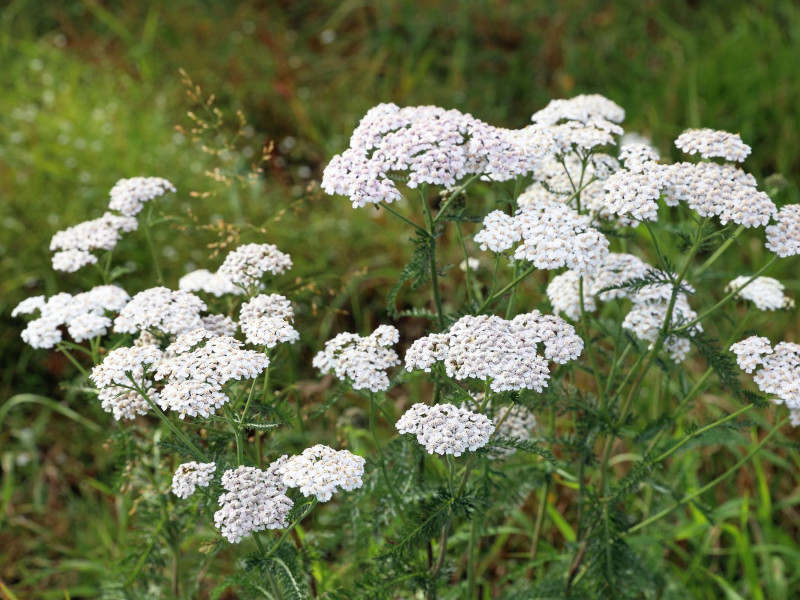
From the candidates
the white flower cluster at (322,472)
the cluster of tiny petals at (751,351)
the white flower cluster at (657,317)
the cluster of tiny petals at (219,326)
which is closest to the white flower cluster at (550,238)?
the white flower cluster at (657,317)

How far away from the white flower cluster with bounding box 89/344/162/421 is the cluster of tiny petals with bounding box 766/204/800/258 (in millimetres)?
1750

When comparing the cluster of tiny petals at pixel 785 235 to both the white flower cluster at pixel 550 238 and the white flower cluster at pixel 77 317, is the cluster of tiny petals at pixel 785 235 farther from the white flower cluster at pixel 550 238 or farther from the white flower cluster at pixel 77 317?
the white flower cluster at pixel 77 317

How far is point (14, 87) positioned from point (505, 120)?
4115mm

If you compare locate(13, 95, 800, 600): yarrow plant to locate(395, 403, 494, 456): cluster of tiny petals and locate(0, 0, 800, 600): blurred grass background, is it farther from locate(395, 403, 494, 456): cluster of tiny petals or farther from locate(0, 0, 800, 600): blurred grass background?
locate(0, 0, 800, 600): blurred grass background

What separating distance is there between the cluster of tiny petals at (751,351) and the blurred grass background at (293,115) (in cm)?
150

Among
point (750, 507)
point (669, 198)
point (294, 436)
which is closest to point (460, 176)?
point (669, 198)

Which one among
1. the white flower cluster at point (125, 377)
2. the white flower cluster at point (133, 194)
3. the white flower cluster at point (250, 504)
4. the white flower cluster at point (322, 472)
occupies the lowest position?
the white flower cluster at point (250, 504)

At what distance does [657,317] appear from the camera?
2715mm

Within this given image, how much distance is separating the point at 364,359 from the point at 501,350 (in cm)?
41

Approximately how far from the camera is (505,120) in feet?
23.2

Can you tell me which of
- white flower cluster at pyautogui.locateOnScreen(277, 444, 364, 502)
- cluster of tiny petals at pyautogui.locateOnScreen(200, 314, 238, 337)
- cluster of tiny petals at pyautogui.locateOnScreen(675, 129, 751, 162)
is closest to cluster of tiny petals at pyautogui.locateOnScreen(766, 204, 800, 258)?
cluster of tiny petals at pyautogui.locateOnScreen(675, 129, 751, 162)

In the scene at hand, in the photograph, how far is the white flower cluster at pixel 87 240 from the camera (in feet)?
9.48

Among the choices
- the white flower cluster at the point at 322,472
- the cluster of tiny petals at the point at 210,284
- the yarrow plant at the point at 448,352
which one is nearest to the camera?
the white flower cluster at the point at 322,472

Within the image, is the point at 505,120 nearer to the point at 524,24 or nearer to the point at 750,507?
the point at 524,24
